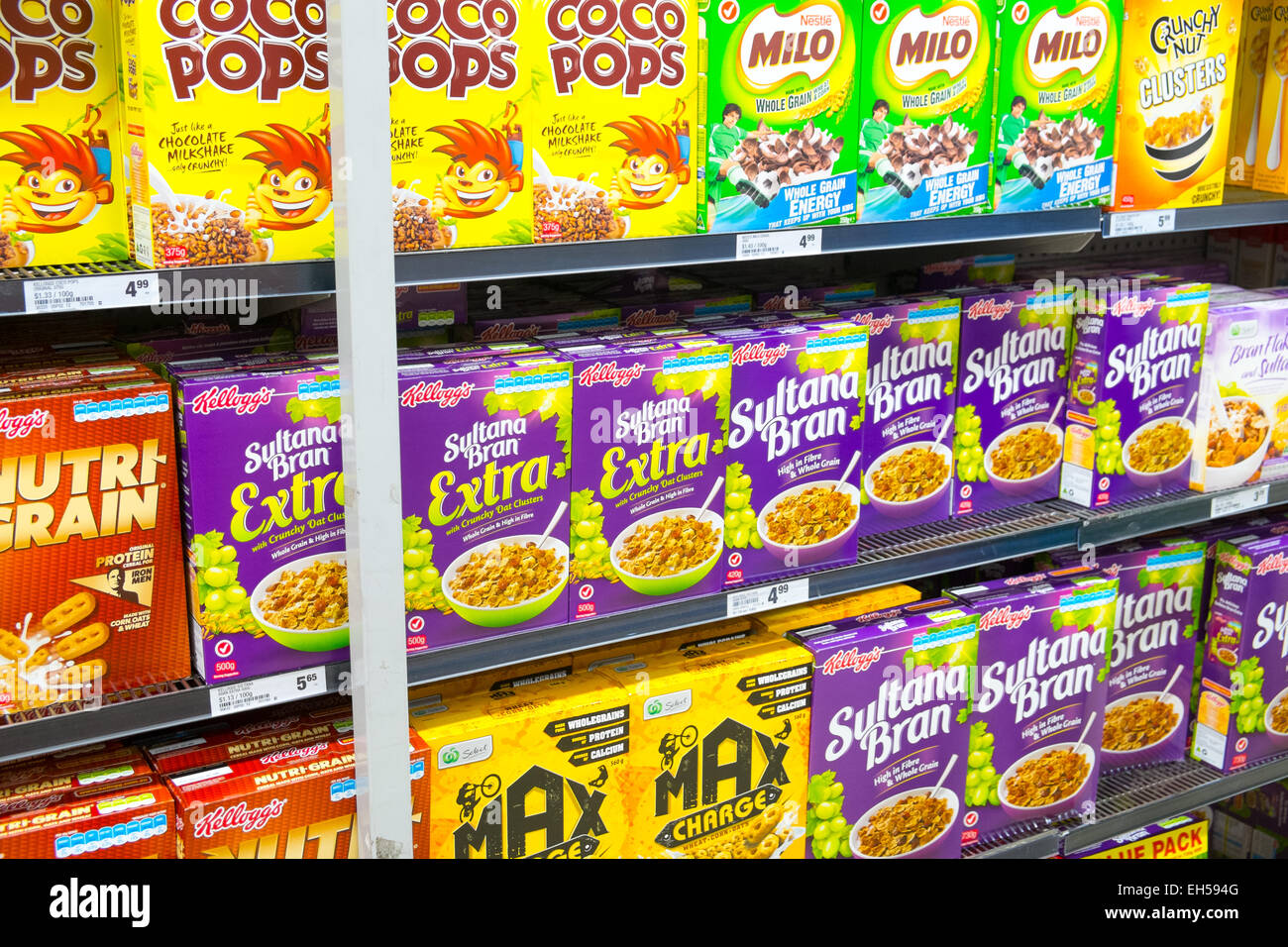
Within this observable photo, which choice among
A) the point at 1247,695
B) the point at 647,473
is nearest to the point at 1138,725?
the point at 1247,695

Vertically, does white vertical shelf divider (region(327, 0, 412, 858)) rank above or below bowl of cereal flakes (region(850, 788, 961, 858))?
above

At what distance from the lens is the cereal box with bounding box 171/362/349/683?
1.56 meters

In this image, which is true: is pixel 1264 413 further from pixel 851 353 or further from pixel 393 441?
pixel 393 441

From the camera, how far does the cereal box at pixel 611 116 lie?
167 centimetres

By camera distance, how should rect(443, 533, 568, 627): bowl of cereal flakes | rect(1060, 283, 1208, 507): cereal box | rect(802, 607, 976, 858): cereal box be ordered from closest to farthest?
rect(443, 533, 568, 627): bowl of cereal flakes, rect(802, 607, 976, 858): cereal box, rect(1060, 283, 1208, 507): cereal box

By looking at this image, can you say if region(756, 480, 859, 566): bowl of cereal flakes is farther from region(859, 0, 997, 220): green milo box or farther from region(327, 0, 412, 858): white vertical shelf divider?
region(327, 0, 412, 858): white vertical shelf divider

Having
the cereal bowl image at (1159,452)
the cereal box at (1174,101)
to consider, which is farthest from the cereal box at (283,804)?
the cereal box at (1174,101)

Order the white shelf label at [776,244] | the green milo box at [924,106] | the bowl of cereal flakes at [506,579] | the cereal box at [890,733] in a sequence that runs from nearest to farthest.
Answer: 1. the bowl of cereal flakes at [506,579]
2. the white shelf label at [776,244]
3. the green milo box at [924,106]
4. the cereal box at [890,733]

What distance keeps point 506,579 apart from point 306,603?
283 mm

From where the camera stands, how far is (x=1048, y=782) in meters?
2.36

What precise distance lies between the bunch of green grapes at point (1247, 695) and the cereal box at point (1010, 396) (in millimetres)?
589

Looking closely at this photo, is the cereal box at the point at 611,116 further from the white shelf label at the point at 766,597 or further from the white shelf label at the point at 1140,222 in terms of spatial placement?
the white shelf label at the point at 1140,222

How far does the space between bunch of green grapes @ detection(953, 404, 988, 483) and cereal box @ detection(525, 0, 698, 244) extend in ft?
2.47

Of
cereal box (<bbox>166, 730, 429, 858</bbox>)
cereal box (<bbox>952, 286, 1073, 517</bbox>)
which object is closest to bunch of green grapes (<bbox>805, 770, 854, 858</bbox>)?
cereal box (<bbox>952, 286, 1073, 517</bbox>)
